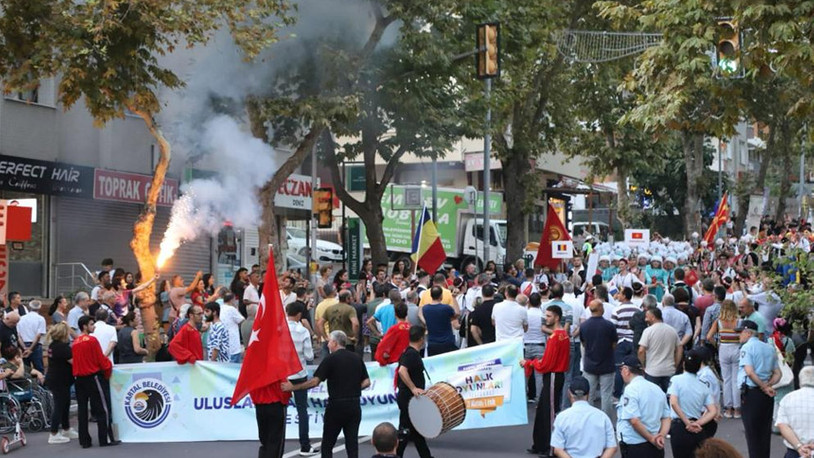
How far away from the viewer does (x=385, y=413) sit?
14.0m

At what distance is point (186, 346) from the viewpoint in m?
13.9

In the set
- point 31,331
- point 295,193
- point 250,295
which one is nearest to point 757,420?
point 31,331

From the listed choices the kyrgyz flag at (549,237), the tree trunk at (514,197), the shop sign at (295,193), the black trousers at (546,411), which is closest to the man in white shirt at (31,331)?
the black trousers at (546,411)

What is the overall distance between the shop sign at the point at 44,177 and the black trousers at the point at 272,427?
1410 centimetres

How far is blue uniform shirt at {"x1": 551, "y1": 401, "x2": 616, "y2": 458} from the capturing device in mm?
8383

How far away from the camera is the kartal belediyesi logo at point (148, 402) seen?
45.7 ft

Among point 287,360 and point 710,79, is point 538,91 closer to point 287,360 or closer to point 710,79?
point 710,79

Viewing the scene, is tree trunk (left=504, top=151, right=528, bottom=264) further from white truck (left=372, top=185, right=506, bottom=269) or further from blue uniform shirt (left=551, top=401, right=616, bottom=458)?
blue uniform shirt (left=551, top=401, right=616, bottom=458)

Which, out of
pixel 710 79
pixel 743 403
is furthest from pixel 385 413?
pixel 710 79

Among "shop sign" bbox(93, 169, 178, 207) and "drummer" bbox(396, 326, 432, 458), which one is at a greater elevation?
"shop sign" bbox(93, 169, 178, 207)

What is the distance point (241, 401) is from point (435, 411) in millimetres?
3167

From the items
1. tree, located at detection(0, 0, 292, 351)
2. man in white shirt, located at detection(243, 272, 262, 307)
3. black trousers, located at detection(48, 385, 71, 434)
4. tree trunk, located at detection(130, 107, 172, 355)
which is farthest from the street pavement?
man in white shirt, located at detection(243, 272, 262, 307)

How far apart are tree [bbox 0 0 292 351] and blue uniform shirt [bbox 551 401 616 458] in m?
11.5

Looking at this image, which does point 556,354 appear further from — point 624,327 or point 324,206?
point 324,206
